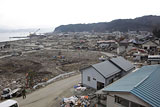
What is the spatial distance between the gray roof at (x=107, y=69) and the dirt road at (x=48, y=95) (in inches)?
159

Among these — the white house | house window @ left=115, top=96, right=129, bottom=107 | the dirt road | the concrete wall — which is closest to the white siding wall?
the white house

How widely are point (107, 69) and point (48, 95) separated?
262 inches

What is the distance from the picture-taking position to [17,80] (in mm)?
19719

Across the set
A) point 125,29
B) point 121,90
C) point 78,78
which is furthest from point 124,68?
point 125,29

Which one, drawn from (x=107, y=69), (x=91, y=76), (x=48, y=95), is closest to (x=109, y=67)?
(x=107, y=69)

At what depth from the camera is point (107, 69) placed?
13367 mm

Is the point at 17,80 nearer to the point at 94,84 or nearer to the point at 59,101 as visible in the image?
the point at 59,101

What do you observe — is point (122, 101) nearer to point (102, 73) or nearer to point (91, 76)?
point (102, 73)

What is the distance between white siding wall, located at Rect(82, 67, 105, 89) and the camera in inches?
505

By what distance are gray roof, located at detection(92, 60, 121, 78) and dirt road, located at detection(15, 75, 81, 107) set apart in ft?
13.2

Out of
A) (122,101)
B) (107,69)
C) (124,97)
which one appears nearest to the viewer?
(124,97)

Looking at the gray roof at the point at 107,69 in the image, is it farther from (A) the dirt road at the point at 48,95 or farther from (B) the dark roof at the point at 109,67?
(A) the dirt road at the point at 48,95

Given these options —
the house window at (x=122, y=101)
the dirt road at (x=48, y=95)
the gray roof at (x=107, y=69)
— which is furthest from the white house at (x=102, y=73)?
the house window at (x=122, y=101)

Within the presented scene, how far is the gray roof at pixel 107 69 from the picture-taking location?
12693 millimetres
